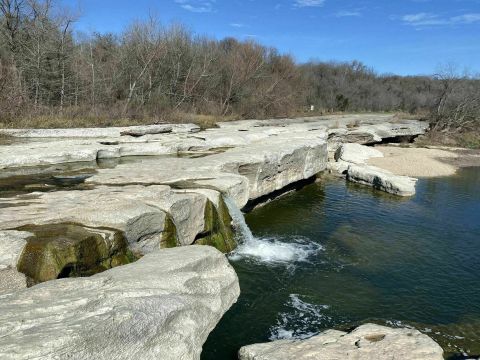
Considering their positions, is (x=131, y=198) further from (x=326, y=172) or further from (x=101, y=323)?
(x=326, y=172)

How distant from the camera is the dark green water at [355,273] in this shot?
239 inches

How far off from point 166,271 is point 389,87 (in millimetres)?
64762

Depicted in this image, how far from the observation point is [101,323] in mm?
3410

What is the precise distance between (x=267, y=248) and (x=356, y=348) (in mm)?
4442

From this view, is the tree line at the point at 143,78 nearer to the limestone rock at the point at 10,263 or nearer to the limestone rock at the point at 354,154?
the limestone rock at the point at 354,154

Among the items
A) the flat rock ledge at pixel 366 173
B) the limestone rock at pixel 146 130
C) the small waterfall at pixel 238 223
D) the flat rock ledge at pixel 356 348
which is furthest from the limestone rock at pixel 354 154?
the flat rock ledge at pixel 356 348

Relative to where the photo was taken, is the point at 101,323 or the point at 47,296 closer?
the point at 101,323

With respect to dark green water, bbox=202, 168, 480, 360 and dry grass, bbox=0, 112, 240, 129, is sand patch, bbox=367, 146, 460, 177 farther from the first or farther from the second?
dry grass, bbox=0, 112, 240, 129

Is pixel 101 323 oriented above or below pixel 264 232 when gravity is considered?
above

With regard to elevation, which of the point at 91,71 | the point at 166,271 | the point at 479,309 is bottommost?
the point at 479,309

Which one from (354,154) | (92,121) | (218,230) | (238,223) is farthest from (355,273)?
(354,154)

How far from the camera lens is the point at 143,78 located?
990 inches

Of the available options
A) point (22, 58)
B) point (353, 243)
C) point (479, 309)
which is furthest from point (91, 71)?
point (479, 309)

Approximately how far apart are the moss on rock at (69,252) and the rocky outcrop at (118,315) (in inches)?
27.3
